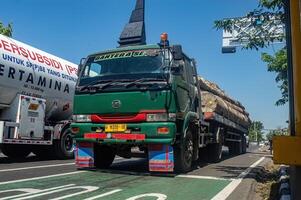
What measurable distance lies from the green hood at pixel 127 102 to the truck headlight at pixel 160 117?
0.40 ft

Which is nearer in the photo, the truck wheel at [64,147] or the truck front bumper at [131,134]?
the truck front bumper at [131,134]

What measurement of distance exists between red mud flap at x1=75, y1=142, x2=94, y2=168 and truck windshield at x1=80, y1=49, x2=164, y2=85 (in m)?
1.43

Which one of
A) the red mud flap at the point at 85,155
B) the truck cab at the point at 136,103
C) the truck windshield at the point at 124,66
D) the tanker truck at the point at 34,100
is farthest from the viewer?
the tanker truck at the point at 34,100

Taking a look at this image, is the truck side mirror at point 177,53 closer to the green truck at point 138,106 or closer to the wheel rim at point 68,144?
the green truck at point 138,106

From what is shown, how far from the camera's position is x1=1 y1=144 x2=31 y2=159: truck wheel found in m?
14.2

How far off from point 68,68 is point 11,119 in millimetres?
3512

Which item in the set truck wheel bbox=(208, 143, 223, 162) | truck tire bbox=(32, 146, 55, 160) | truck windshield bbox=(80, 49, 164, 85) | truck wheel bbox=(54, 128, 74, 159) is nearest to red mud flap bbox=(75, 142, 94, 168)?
truck windshield bbox=(80, 49, 164, 85)

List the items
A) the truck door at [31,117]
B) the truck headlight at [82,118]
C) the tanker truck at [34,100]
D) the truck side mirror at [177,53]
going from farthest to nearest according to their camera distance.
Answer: the truck door at [31,117]
the tanker truck at [34,100]
the truck headlight at [82,118]
the truck side mirror at [177,53]

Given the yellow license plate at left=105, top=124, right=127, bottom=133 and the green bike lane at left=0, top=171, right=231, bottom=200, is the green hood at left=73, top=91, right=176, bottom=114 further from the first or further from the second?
the green bike lane at left=0, top=171, right=231, bottom=200

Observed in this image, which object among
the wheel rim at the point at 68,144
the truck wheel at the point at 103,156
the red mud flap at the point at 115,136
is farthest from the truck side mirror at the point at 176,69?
the wheel rim at the point at 68,144

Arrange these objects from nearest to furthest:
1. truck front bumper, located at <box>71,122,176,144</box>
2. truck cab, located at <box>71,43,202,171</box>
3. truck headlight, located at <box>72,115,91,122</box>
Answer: truck front bumper, located at <box>71,122,176,144</box> → truck cab, located at <box>71,43,202,171</box> → truck headlight, located at <box>72,115,91,122</box>

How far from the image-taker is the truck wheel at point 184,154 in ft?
30.6

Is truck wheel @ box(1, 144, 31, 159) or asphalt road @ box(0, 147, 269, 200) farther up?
truck wheel @ box(1, 144, 31, 159)

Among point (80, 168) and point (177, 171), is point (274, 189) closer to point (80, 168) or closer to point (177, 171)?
point (177, 171)
